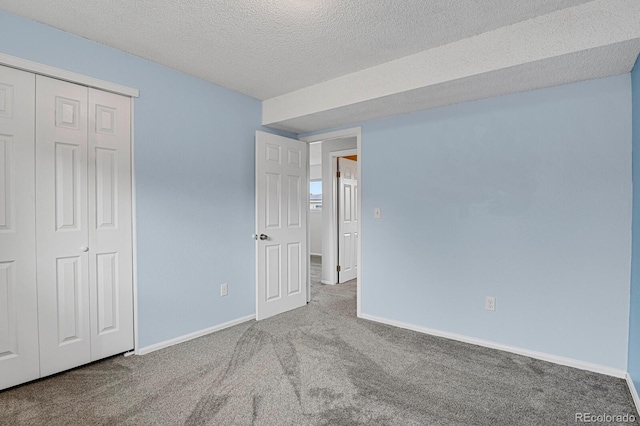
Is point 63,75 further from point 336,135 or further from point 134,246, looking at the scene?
point 336,135

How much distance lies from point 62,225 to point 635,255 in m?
3.88

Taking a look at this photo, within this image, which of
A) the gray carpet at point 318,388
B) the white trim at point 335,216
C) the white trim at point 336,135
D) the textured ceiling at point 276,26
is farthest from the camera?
the white trim at point 335,216

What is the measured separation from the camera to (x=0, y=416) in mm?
1827

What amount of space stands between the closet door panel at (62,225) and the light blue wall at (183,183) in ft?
1.05

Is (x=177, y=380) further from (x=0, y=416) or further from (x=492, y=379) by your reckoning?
(x=492, y=379)

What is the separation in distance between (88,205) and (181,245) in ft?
2.57

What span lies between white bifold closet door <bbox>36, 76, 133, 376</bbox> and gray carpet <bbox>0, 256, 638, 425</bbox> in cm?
25

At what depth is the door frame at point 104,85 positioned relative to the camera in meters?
2.08

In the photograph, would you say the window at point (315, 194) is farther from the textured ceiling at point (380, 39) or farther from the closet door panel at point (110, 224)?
the closet door panel at point (110, 224)

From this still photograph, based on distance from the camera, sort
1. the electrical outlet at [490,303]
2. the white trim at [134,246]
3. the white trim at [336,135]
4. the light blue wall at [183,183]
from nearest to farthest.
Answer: the light blue wall at [183,183] → the white trim at [134,246] → the electrical outlet at [490,303] → the white trim at [336,135]

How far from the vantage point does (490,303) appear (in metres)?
2.81

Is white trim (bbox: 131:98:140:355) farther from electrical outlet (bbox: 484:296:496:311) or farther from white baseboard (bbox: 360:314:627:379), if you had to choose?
electrical outlet (bbox: 484:296:496:311)

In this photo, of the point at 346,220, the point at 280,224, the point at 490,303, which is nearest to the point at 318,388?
the point at 490,303

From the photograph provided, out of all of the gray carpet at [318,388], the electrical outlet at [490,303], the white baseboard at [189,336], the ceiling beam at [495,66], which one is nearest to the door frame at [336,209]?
the ceiling beam at [495,66]
